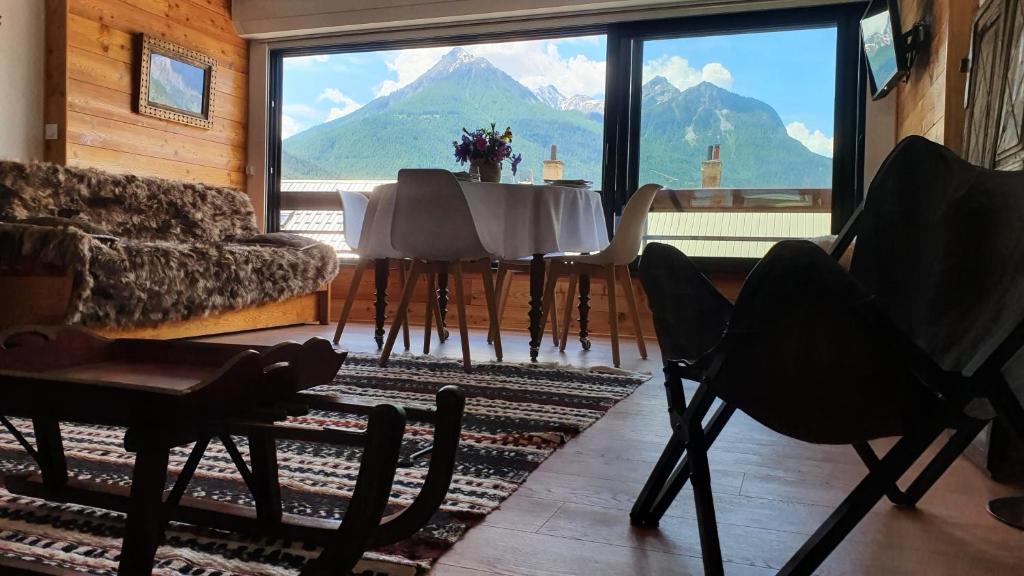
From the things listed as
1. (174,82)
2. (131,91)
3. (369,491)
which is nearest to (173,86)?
(174,82)

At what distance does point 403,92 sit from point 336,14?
2.50 ft

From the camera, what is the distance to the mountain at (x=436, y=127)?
5.30 m

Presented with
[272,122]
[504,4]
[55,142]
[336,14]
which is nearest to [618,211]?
[504,4]

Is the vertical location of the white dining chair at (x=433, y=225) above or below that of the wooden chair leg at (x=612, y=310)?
above

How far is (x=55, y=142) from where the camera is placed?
4207mm

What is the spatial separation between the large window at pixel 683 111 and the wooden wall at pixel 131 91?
0.37 meters

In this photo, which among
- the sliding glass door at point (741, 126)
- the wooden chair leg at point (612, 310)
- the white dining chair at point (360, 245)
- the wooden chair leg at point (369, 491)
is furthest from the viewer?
the sliding glass door at point (741, 126)

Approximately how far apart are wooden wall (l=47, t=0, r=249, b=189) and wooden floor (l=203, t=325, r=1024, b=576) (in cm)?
386

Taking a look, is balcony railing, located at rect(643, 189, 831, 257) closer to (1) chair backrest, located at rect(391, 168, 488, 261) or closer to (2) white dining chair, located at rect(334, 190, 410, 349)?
(2) white dining chair, located at rect(334, 190, 410, 349)

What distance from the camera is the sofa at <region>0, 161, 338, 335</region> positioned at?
288 centimetres

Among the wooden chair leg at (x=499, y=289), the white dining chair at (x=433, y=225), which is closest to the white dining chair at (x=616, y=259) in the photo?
the wooden chair leg at (x=499, y=289)

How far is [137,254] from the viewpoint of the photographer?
3.14m

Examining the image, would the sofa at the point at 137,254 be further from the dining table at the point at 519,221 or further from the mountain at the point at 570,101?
the mountain at the point at 570,101

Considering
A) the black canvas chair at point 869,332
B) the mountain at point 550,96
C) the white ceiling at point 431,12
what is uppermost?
the white ceiling at point 431,12
